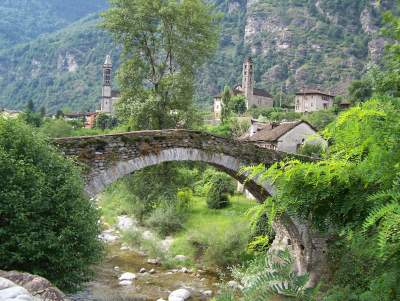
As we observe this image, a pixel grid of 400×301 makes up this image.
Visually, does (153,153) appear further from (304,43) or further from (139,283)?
(304,43)

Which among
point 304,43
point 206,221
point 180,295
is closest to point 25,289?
point 180,295

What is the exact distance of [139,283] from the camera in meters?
14.9

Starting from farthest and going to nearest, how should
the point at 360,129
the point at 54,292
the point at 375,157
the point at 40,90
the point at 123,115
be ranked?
1. the point at 40,90
2. the point at 123,115
3. the point at 54,292
4. the point at 360,129
5. the point at 375,157

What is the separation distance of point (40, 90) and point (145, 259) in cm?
11330

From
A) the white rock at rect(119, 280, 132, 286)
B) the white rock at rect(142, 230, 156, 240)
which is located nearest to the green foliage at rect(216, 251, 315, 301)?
the white rock at rect(119, 280, 132, 286)

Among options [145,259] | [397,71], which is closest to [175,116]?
[145,259]

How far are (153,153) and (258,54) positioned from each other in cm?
10783

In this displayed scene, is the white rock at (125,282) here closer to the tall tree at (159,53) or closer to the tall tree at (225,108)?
the tall tree at (159,53)

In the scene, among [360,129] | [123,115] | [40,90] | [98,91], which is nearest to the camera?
[360,129]

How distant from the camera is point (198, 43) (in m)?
18.4

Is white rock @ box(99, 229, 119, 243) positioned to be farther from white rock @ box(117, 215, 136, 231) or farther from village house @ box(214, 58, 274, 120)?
village house @ box(214, 58, 274, 120)

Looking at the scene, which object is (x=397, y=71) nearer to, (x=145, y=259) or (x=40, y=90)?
(x=145, y=259)

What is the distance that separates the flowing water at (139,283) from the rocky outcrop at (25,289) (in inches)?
317

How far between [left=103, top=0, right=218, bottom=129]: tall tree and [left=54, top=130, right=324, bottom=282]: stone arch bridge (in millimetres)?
5416
